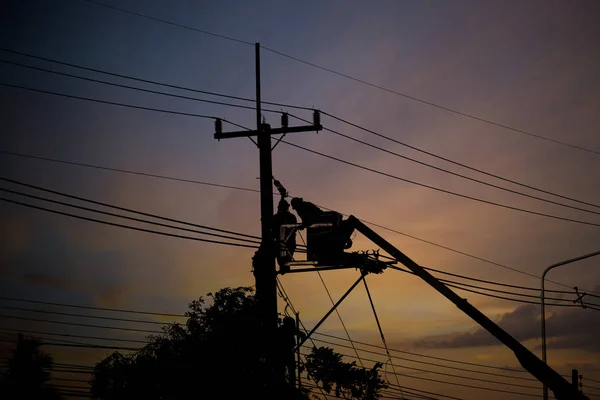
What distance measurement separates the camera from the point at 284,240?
23531 mm

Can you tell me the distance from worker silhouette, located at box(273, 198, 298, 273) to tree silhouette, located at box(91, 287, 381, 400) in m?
1.79

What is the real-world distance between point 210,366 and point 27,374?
9661mm

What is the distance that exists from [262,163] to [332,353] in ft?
25.8

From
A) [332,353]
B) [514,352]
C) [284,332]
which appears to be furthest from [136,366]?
[514,352]

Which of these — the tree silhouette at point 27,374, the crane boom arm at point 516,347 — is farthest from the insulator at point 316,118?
the tree silhouette at point 27,374

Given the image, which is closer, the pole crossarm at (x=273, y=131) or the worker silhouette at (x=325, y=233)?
the worker silhouette at (x=325, y=233)

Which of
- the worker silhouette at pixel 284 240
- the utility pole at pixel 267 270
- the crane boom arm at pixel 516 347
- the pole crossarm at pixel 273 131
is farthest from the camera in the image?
the pole crossarm at pixel 273 131

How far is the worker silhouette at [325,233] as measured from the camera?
78.3 feet

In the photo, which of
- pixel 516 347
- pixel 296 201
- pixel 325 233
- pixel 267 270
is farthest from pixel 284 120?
pixel 516 347

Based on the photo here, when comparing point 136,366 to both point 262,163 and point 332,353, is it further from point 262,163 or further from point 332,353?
point 262,163

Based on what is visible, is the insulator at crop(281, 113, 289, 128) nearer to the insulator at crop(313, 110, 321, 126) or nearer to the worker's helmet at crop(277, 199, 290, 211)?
the insulator at crop(313, 110, 321, 126)

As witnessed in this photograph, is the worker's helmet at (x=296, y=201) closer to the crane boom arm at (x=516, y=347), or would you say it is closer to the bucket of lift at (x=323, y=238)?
the bucket of lift at (x=323, y=238)

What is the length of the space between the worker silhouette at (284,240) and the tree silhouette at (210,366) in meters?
1.79

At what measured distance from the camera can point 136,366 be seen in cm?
2353
